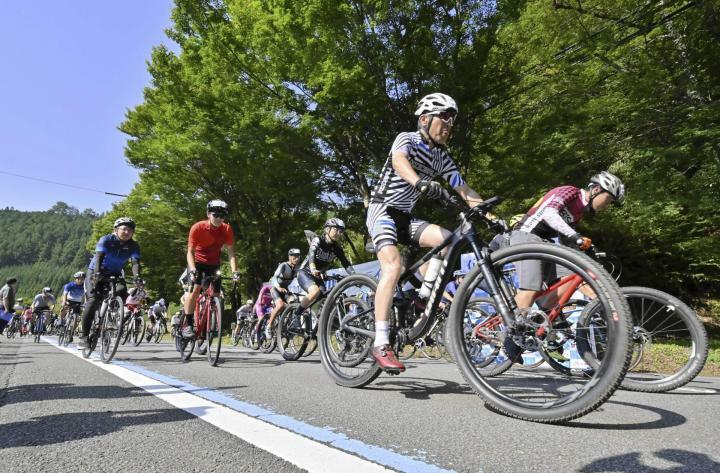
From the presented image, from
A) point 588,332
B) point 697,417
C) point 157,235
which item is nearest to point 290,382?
point 588,332

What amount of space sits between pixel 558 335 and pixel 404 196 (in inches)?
54.9

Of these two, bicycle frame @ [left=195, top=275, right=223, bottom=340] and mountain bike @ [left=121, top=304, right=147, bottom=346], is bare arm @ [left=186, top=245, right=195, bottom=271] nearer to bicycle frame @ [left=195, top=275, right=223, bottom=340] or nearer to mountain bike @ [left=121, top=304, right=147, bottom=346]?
bicycle frame @ [left=195, top=275, right=223, bottom=340]

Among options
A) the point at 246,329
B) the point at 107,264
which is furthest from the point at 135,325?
the point at 107,264

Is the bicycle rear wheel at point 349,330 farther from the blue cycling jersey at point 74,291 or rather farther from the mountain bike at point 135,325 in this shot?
the blue cycling jersey at point 74,291

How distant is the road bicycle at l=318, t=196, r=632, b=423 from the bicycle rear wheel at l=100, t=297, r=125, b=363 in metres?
3.45

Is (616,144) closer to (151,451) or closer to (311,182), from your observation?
(311,182)

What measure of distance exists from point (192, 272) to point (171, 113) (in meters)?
11.1

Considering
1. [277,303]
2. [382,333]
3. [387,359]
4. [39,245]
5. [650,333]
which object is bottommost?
[387,359]

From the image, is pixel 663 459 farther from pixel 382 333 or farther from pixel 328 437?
pixel 382 333

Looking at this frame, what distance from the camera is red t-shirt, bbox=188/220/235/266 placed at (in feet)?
21.2

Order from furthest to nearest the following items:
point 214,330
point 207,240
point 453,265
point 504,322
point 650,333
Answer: point 207,240 < point 214,330 < point 650,333 < point 453,265 < point 504,322

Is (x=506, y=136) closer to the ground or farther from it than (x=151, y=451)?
farther from it

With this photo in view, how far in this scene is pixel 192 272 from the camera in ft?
21.0

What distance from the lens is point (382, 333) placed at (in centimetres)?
320
